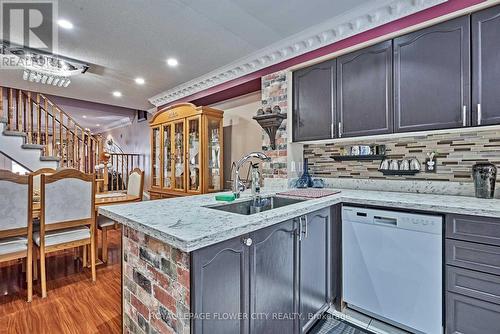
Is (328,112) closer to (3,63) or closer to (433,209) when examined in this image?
(433,209)

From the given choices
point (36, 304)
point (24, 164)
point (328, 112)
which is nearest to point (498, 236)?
point (328, 112)

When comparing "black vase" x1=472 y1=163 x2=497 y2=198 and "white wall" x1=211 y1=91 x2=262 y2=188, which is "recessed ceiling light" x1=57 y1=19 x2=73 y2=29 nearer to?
"white wall" x1=211 y1=91 x2=262 y2=188

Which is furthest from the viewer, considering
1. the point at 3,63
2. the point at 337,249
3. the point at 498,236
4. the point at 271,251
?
the point at 3,63

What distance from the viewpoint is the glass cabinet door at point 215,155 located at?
3.76 metres

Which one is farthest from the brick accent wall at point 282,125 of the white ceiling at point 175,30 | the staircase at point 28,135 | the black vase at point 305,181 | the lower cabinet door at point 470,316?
the staircase at point 28,135

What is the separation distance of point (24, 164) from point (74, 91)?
1.54 metres

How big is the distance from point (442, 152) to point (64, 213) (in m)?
3.51

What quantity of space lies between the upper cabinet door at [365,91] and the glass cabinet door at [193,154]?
2097mm

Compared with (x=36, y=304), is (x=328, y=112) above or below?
above

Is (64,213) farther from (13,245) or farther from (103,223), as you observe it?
(103,223)

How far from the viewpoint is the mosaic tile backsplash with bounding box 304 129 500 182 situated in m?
1.95

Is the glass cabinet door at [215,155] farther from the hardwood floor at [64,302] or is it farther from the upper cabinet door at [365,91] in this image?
the upper cabinet door at [365,91]

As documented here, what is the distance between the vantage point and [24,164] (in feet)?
14.4

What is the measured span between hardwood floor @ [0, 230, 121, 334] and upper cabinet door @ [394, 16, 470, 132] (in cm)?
282
